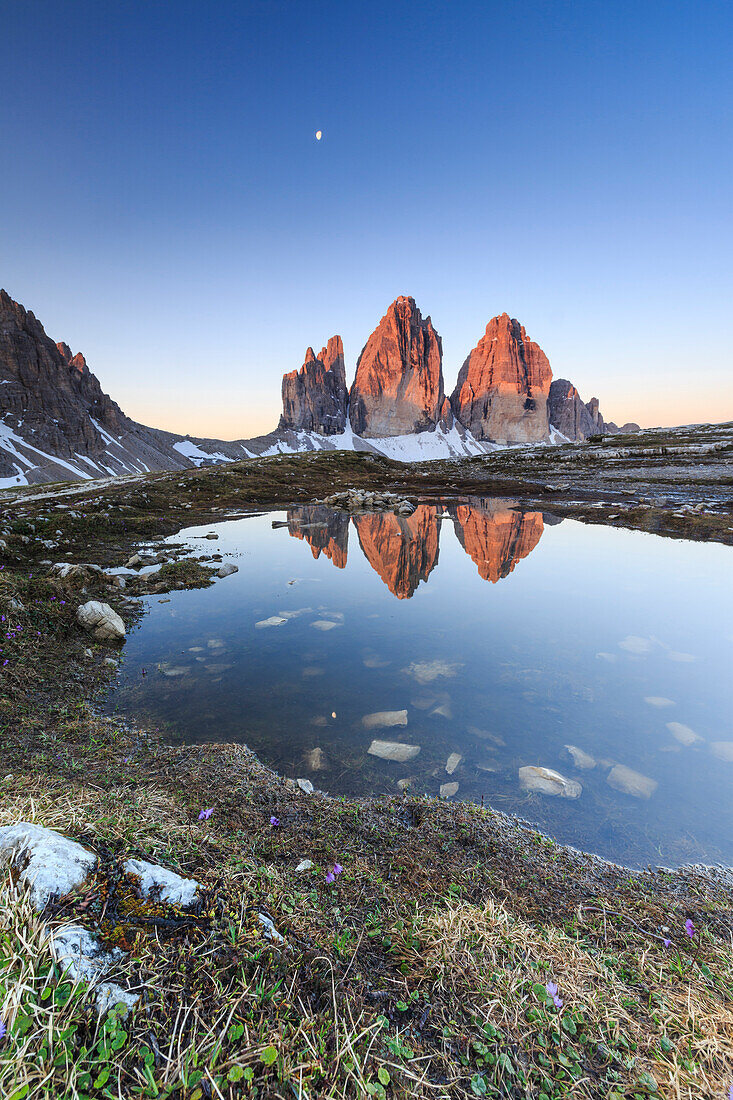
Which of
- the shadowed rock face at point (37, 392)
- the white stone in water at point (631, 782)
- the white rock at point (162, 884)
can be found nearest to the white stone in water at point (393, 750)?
the white stone in water at point (631, 782)

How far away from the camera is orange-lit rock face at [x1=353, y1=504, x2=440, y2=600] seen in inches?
630

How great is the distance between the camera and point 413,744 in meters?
Result: 6.52

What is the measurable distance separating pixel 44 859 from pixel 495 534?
81.9 ft

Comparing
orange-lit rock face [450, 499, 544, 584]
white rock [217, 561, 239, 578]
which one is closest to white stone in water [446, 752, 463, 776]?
orange-lit rock face [450, 499, 544, 584]

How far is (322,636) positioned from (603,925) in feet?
25.5

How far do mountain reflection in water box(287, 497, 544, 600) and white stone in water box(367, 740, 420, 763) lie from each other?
740 cm

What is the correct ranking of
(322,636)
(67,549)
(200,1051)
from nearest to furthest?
(200,1051), (322,636), (67,549)

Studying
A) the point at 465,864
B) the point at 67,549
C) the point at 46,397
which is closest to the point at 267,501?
the point at 67,549

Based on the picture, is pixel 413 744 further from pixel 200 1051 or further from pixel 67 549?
pixel 67 549

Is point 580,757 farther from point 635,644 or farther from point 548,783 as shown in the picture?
point 635,644

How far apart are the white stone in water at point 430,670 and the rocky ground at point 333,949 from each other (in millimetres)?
3285

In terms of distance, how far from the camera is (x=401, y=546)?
2197 cm

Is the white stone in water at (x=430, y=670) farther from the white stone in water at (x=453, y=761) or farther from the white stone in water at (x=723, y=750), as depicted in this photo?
the white stone in water at (x=723, y=750)

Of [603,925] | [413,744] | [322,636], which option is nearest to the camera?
[603,925]
